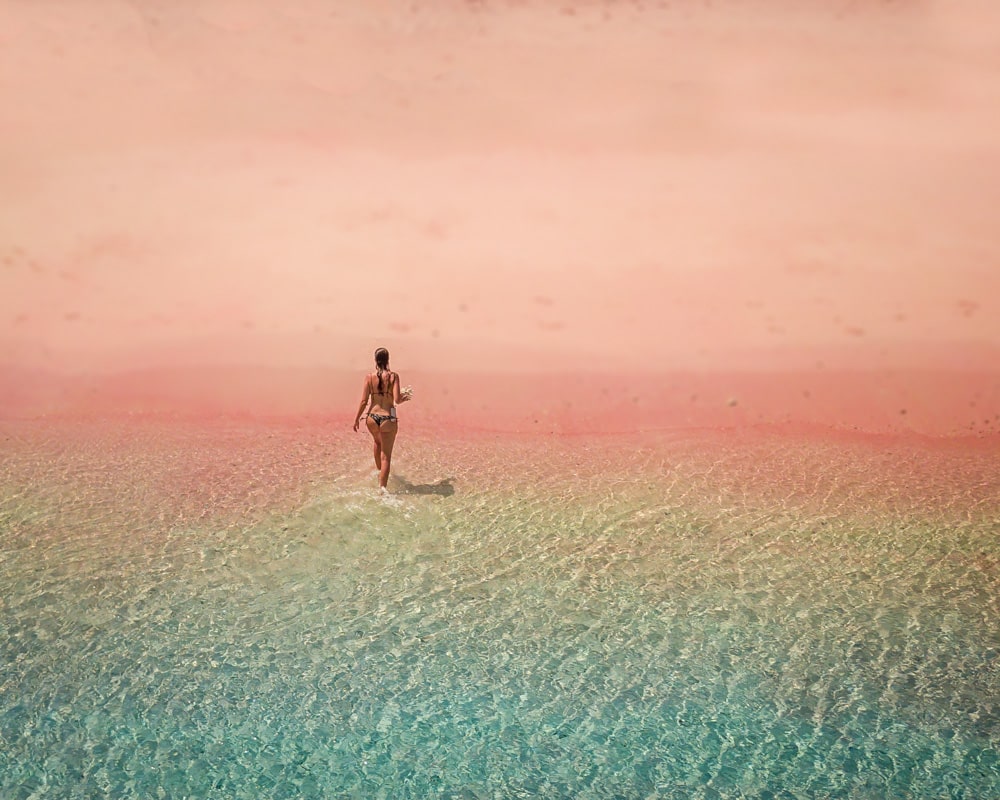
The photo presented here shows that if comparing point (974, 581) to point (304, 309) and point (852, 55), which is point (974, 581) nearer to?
point (304, 309)

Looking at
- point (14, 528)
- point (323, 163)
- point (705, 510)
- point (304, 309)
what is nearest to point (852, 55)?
point (323, 163)

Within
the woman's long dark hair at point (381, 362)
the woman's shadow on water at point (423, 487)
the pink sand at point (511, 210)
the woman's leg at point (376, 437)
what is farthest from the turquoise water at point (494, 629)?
the pink sand at point (511, 210)

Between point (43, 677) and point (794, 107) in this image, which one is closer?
point (43, 677)

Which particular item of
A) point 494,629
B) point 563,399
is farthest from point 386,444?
point 563,399

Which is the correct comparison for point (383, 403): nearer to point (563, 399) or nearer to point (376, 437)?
point (376, 437)

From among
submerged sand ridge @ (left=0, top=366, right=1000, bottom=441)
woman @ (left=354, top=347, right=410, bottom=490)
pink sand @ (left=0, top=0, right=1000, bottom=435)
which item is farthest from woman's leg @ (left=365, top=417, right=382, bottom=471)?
pink sand @ (left=0, top=0, right=1000, bottom=435)

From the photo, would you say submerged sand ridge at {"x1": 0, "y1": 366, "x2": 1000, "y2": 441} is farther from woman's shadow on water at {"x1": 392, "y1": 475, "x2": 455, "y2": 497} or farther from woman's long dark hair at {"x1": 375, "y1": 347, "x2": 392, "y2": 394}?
woman's long dark hair at {"x1": 375, "y1": 347, "x2": 392, "y2": 394}

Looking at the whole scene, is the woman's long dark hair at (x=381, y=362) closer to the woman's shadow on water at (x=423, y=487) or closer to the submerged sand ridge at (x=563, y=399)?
the woman's shadow on water at (x=423, y=487)
